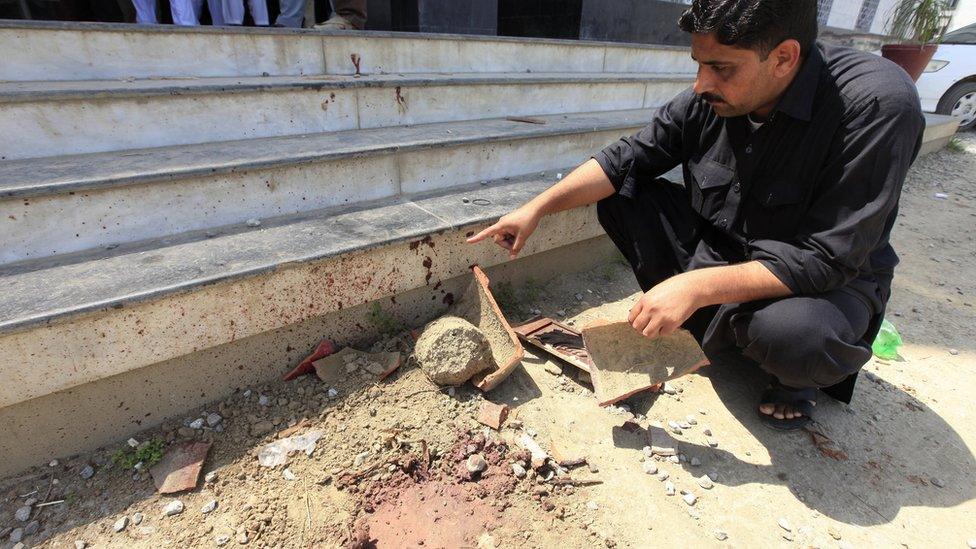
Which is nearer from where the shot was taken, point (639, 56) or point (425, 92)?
point (425, 92)

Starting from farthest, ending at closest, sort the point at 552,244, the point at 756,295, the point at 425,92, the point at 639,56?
the point at 639,56 → the point at 425,92 → the point at 552,244 → the point at 756,295

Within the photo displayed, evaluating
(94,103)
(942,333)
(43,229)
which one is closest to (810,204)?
(942,333)

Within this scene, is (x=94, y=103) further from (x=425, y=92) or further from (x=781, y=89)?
(x=781, y=89)

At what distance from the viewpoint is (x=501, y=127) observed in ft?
10.4

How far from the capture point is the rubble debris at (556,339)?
6.94ft

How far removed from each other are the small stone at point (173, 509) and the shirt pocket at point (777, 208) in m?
2.14

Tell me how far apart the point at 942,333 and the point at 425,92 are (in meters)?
3.24

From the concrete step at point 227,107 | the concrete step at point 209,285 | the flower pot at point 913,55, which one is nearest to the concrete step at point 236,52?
the concrete step at point 227,107

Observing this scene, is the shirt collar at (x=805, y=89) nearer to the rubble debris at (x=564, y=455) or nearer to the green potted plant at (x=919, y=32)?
the rubble debris at (x=564, y=455)

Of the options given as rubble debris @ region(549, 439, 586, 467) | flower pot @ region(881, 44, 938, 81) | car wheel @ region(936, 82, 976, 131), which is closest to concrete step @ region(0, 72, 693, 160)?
rubble debris @ region(549, 439, 586, 467)

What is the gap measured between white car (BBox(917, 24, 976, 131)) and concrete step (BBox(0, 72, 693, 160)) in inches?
286

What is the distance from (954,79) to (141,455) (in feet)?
34.0

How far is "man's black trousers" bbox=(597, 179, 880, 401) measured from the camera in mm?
1606

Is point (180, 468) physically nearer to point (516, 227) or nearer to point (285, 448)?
point (285, 448)
